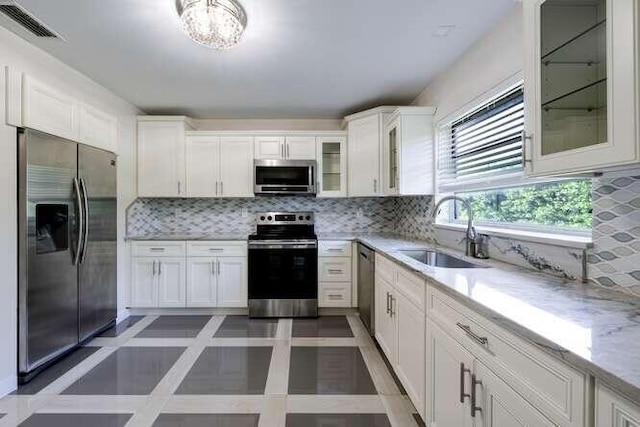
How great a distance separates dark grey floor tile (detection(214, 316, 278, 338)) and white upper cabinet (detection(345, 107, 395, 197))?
1.72 meters

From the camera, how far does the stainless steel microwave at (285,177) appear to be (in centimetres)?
392

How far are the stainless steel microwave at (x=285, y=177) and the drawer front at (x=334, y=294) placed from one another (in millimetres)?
1096

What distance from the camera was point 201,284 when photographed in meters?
3.75

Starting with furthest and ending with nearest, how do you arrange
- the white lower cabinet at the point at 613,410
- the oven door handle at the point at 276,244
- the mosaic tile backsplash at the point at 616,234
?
the oven door handle at the point at 276,244 < the mosaic tile backsplash at the point at 616,234 < the white lower cabinet at the point at 613,410

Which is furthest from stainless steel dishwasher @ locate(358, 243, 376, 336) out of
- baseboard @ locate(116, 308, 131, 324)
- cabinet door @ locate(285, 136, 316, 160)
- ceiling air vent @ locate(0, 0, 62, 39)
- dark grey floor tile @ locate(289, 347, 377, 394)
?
ceiling air vent @ locate(0, 0, 62, 39)

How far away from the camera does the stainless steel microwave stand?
3918 millimetres

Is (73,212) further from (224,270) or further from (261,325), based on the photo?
(261,325)

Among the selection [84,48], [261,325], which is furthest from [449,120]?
[84,48]

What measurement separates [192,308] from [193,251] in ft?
2.15

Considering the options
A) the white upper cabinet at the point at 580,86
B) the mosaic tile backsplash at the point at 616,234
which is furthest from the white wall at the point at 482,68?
the mosaic tile backsplash at the point at 616,234

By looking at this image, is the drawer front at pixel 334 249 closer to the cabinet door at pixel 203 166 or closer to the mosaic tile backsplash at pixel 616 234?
the cabinet door at pixel 203 166

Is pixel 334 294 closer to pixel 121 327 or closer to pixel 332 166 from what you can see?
pixel 332 166

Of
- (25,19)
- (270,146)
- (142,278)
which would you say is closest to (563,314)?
(25,19)

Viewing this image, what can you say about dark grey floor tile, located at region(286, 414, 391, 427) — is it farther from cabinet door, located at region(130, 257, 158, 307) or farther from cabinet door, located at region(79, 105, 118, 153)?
cabinet door, located at region(79, 105, 118, 153)
